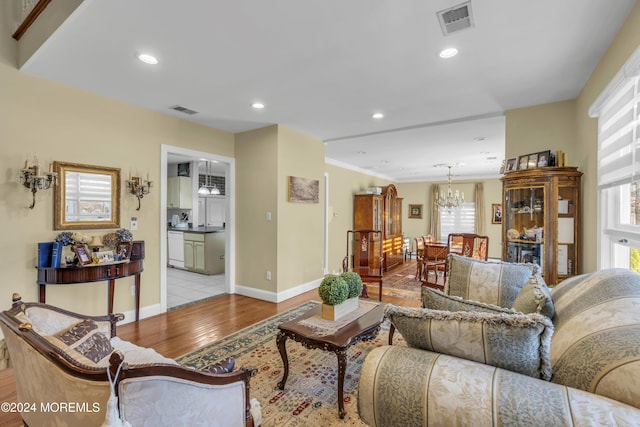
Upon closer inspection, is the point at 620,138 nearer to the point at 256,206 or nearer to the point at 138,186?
the point at 256,206

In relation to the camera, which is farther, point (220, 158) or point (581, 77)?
point (220, 158)

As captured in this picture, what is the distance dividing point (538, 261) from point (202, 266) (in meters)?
5.60

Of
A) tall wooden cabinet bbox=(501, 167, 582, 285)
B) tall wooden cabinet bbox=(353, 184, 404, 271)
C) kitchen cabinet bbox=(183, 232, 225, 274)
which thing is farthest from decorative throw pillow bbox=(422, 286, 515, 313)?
kitchen cabinet bbox=(183, 232, 225, 274)

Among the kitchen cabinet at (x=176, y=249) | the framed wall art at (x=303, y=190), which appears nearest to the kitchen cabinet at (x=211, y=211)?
the kitchen cabinet at (x=176, y=249)

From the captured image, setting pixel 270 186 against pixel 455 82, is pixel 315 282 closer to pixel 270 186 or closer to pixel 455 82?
pixel 270 186

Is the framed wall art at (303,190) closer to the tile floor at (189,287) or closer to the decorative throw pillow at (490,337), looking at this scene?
the tile floor at (189,287)

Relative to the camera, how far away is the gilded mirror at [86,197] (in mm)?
2914

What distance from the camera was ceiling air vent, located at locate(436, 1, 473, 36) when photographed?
1818mm

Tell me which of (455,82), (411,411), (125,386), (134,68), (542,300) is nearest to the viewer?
(125,386)

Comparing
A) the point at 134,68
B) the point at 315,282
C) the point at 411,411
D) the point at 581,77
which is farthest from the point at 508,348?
the point at 315,282

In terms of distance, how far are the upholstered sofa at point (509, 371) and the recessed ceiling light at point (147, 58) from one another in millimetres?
2639

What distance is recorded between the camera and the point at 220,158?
4.49 metres

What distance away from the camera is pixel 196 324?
3381 mm

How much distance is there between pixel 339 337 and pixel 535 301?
113 cm
